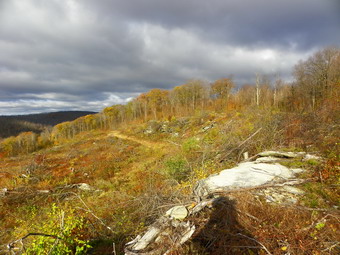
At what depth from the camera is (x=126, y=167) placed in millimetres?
13508

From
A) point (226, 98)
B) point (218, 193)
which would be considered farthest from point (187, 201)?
point (226, 98)

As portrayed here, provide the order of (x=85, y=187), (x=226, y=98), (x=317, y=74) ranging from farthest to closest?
(x=226, y=98)
(x=317, y=74)
(x=85, y=187)

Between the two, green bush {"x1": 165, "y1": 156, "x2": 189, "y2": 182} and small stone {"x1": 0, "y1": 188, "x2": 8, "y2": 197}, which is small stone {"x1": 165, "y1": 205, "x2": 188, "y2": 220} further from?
small stone {"x1": 0, "y1": 188, "x2": 8, "y2": 197}

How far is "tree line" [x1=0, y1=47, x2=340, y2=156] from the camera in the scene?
69.8 feet

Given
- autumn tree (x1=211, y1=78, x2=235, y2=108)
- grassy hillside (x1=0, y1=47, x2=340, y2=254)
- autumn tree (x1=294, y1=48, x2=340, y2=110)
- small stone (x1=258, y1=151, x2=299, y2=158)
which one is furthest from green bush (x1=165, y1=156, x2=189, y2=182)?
autumn tree (x1=211, y1=78, x2=235, y2=108)

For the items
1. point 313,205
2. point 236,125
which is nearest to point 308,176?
point 313,205

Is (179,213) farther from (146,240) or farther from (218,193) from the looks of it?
(218,193)

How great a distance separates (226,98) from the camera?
129 ft

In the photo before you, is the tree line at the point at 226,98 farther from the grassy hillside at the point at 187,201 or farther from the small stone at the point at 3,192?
the small stone at the point at 3,192

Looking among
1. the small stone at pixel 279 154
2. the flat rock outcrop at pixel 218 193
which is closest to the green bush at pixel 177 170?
the flat rock outcrop at pixel 218 193

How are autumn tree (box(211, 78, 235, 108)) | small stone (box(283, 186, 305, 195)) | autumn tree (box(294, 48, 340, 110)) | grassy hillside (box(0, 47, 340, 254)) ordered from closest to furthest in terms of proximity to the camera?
grassy hillside (box(0, 47, 340, 254))
small stone (box(283, 186, 305, 195))
autumn tree (box(294, 48, 340, 110))
autumn tree (box(211, 78, 235, 108))

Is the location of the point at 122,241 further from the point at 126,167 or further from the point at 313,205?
the point at 126,167

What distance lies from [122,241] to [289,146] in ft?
23.0

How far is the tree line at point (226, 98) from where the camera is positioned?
21.3 metres
